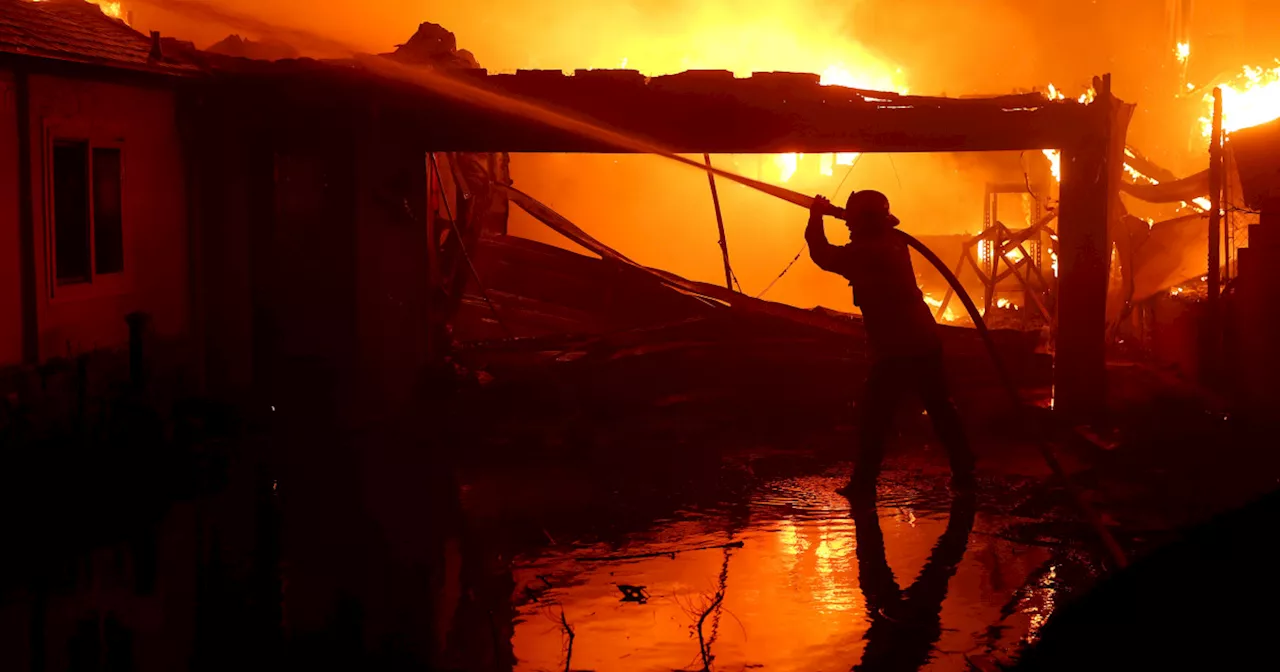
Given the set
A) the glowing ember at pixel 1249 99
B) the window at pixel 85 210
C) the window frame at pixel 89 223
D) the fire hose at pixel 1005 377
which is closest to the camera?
the fire hose at pixel 1005 377

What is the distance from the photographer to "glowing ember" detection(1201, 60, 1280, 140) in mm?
34000

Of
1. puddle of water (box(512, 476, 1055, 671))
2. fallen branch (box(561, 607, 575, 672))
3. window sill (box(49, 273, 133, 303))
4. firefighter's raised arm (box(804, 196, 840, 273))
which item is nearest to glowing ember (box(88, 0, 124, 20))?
window sill (box(49, 273, 133, 303))

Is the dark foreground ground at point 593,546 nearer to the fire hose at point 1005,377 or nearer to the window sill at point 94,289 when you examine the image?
the fire hose at point 1005,377

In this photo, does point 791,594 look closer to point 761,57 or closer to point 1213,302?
point 1213,302

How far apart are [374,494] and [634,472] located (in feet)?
6.84

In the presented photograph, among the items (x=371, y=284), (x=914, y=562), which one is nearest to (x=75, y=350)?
(x=371, y=284)

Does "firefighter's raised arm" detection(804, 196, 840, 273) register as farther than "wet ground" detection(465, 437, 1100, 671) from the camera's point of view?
Yes

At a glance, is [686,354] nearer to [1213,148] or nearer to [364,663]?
[1213,148]

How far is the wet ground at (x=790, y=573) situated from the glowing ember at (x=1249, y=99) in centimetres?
2918

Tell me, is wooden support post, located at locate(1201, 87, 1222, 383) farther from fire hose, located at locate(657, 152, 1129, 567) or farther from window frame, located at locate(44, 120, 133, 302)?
window frame, located at locate(44, 120, 133, 302)

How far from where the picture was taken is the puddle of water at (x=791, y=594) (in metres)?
5.20

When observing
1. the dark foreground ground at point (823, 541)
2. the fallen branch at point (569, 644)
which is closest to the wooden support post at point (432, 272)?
the dark foreground ground at point (823, 541)

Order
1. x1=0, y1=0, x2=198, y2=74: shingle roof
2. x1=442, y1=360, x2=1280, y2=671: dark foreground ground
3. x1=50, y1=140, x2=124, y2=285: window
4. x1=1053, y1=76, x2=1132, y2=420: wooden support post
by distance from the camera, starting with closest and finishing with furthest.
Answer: x1=442, y1=360, x2=1280, y2=671: dark foreground ground < x1=0, y1=0, x2=198, y2=74: shingle roof < x1=50, y1=140, x2=124, y2=285: window < x1=1053, y1=76, x2=1132, y2=420: wooden support post

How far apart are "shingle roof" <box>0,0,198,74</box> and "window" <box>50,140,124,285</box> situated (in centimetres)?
79
